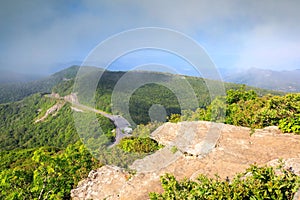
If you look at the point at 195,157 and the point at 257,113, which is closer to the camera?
the point at 195,157

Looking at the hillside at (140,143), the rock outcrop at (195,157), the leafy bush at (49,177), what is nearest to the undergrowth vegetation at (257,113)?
the hillside at (140,143)

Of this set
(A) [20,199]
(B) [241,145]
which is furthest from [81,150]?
(B) [241,145]

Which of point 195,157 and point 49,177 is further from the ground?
point 195,157

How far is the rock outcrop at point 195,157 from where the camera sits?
5332 millimetres

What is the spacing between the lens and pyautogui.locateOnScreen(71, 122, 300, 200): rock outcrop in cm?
533

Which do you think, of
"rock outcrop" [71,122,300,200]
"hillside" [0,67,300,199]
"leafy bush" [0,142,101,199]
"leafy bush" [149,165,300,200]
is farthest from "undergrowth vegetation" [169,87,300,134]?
"leafy bush" [0,142,101,199]

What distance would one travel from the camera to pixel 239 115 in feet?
27.6

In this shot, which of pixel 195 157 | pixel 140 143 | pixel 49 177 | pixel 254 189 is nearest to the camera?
pixel 254 189

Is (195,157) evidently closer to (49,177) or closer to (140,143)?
(140,143)

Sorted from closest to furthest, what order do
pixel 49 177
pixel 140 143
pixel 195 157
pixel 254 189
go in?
pixel 254 189 < pixel 195 157 < pixel 49 177 < pixel 140 143

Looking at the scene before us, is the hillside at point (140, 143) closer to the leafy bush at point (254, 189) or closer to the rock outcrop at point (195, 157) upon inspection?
the rock outcrop at point (195, 157)

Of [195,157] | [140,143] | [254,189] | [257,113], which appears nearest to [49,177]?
[140,143]

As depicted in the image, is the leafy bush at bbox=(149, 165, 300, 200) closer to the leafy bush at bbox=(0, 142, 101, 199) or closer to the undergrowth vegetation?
the undergrowth vegetation

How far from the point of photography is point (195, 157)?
6219 millimetres
